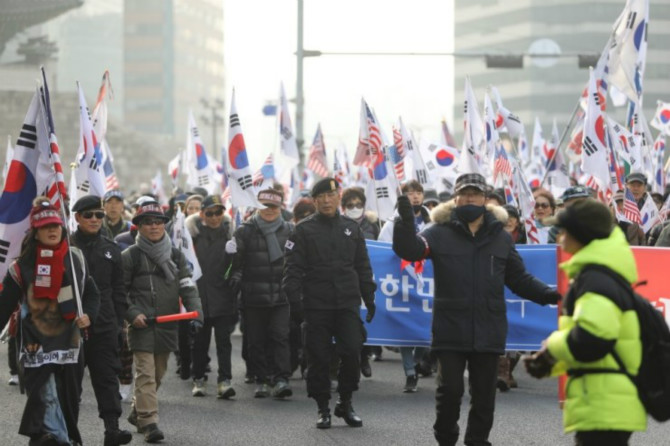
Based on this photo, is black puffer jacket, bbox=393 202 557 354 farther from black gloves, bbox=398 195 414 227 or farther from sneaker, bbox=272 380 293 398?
sneaker, bbox=272 380 293 398

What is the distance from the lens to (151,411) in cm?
989

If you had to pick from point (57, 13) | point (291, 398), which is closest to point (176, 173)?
point (291, 398)

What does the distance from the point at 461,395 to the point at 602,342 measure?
2.60 metres

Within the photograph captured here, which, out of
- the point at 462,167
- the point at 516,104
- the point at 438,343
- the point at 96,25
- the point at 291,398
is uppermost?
the point at 96,25

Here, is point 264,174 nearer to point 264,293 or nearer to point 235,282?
point 235,282

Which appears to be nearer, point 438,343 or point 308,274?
point 438,343

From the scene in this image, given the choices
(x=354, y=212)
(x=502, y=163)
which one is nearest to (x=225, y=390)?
(x=354, y=212)

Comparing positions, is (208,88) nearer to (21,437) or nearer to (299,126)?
(299,126)

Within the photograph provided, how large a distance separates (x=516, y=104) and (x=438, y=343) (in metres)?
117

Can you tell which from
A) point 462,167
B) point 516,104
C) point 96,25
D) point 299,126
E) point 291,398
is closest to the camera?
point 291,398

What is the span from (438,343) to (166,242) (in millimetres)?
2849

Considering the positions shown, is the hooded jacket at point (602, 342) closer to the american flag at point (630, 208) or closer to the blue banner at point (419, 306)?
the blue banner at point (419, 306)

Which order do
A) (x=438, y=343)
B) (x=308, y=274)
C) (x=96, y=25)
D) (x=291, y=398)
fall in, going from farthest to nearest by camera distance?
(x=96, y=25) → (x=291, y=398) → (x=308, y=274) → (x=438, y=343)

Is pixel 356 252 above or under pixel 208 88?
under
